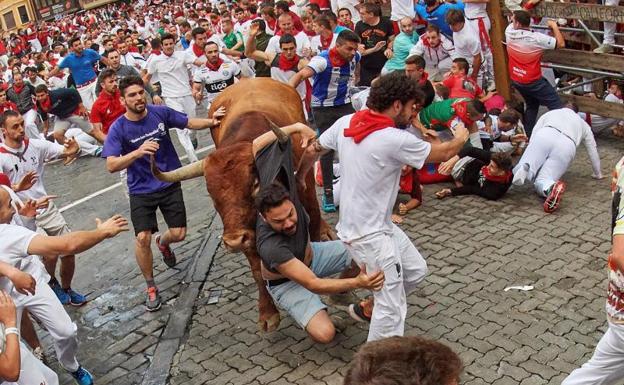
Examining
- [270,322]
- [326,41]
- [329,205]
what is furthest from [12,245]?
[326,41]

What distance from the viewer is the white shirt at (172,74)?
40.8 ft

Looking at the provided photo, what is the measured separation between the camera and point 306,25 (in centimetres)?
1343

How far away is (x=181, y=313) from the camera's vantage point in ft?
24.1

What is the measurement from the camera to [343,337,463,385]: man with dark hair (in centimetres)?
227

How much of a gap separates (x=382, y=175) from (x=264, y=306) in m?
1.87

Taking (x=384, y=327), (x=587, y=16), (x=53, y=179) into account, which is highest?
(x=587, y=16)

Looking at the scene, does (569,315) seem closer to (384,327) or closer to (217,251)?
(384,327)

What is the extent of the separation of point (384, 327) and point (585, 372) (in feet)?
4.93

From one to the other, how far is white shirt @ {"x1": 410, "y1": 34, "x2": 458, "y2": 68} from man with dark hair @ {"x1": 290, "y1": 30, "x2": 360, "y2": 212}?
2.11 metres

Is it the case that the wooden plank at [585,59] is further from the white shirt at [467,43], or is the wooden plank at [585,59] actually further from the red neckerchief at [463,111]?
the red neckerchief at [463,111]

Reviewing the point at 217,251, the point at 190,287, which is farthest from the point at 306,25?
the point at 190,287

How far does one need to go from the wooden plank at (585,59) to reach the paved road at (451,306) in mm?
1495

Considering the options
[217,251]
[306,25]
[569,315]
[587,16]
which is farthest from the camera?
[306,25]

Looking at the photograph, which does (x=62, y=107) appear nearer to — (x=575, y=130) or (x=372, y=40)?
(x=372, y=40)
